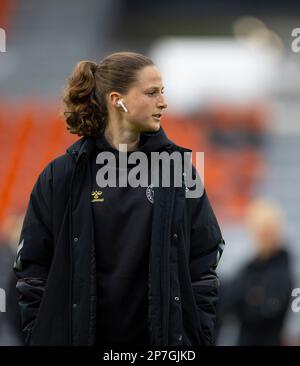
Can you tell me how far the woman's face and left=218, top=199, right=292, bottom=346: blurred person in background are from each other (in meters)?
3.76

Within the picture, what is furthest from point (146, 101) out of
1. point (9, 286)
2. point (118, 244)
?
point (9, 286)

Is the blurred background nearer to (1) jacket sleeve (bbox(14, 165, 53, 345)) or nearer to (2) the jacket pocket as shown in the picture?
(2) the jacket pocket

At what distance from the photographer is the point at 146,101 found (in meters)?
3.73

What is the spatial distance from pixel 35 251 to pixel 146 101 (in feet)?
2.22

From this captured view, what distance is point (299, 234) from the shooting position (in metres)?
13.4

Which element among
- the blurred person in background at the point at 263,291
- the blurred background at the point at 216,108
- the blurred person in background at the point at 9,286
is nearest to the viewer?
the blurred person in background at the point at 9,286

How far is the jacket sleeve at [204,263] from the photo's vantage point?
373 centimetres

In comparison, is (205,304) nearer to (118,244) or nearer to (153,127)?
(118,244)

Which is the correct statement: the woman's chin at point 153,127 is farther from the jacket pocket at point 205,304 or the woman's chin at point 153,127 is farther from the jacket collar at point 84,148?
the jacket pocket at point 205,304

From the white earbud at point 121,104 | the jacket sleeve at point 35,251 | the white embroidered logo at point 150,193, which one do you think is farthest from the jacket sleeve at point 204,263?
the jacket sleeve at point 35,251

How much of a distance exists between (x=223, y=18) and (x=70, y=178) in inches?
612

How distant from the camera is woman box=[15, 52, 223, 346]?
3611 millimetres
